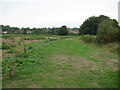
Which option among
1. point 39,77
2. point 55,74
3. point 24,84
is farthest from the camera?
point 55,74

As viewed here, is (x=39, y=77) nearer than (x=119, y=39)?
Yes

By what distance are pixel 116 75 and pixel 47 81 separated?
2718 millimetres

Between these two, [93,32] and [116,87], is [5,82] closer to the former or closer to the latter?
[116,87]

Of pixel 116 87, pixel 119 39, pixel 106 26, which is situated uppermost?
pixel 106 26

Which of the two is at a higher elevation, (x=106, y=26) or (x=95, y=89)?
(x=106, y=26)

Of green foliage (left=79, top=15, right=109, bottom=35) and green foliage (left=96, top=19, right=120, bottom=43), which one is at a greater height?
green foliage (left=79, top=15, right=109, bottom=35)

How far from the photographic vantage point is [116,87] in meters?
3.93

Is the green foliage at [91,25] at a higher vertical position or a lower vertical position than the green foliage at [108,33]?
higher

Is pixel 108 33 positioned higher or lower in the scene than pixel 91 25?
lower

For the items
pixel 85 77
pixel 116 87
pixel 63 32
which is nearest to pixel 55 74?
pixel 85 77

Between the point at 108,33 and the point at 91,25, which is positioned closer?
the point at 108,33

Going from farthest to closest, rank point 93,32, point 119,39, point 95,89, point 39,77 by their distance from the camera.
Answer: point 93,32, point 119,39, point 39,77, point 95,89

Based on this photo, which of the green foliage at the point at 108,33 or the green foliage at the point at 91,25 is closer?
the green foliage at the point at 108,33

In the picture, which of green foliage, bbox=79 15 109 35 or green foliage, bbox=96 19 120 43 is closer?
green foliage, bbox=96 19 120 43
